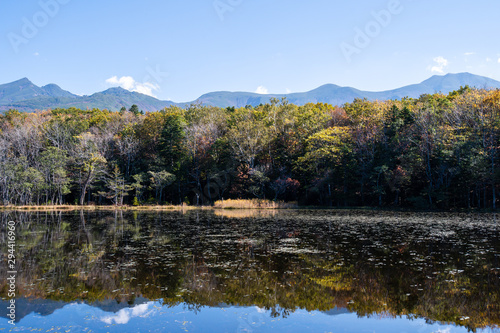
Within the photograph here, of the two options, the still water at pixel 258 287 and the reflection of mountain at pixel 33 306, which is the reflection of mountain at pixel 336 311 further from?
the reflection of mountain at pixel 33 306

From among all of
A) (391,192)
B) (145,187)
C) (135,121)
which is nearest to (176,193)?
(145,187)

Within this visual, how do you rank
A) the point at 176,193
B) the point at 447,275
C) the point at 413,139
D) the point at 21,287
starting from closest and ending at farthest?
the point at 21,287 < the point at 447,275 < the point at 413,139 < the point at 176,193

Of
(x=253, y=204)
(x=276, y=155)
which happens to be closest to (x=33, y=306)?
(x=253, y=204)

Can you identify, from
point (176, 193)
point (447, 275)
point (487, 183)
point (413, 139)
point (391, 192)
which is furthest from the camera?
point (176, 193)

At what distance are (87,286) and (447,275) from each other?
10311 millimetres

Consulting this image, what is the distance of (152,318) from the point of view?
25.3 ft

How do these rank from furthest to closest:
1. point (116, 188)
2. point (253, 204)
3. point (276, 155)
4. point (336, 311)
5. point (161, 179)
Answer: point (276, 155), point (161, 179), point (116, 188), point (253, 204), point (336, 311)

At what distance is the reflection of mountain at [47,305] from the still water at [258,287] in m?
0.02

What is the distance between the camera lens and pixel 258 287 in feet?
31.0

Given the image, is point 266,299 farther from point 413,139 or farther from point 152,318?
point 413,139

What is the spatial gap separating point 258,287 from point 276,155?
44.8m

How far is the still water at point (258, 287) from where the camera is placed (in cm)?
750

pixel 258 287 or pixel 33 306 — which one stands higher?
pixel 258 287

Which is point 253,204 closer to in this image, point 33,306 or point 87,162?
point 87,162
